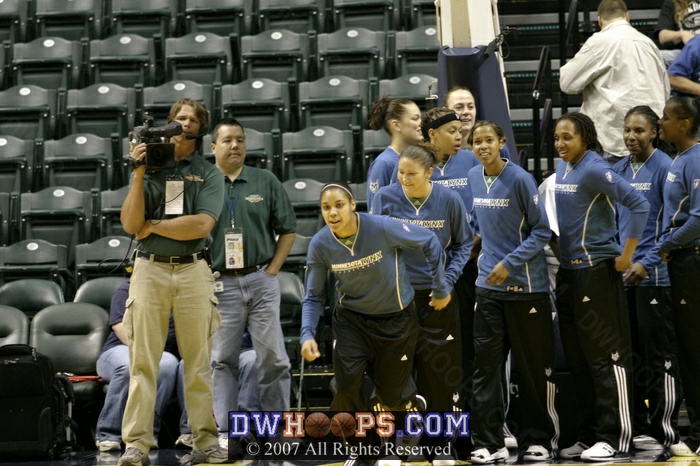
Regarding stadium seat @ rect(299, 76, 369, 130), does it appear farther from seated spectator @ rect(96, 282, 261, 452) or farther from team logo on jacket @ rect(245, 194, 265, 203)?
seated spectator @ rect(96, 282, 261, 452)

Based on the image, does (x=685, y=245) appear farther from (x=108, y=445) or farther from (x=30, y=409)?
(x=30, y=409)

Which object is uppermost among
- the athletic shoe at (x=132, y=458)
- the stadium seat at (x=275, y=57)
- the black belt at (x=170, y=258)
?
the stadium seat at (x=275, y=57)

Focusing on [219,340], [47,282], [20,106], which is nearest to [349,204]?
[219,340]

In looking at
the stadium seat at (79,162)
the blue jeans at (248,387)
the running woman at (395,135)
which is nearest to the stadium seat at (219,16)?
the stadium seat at (79,162)

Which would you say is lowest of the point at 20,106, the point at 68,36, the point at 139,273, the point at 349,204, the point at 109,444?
the point at 109,444

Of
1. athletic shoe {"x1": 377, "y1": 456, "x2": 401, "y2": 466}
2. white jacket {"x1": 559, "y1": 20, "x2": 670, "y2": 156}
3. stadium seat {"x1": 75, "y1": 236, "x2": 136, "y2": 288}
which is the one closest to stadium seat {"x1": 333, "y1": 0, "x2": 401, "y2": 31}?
white jacket {"x1": 559, "y1": 20, "x2": 670, "y2": 156}

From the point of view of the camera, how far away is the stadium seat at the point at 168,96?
9000 mm

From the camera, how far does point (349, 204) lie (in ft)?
16.2

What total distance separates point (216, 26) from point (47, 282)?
412 cm

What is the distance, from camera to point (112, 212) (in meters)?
7.88

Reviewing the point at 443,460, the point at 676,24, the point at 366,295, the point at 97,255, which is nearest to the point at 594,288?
the point at 443,460

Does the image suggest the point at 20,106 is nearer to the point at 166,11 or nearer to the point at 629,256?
the point at 166,11

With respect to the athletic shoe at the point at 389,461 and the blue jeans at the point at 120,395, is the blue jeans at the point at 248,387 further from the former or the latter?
the athletic shoe at the point at 389,461

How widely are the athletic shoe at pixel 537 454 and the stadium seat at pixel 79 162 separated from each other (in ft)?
15.1
